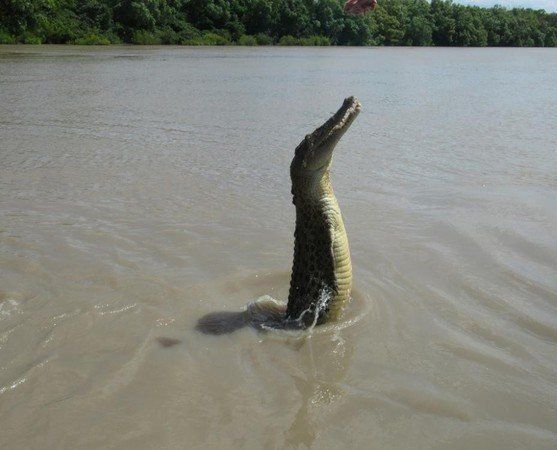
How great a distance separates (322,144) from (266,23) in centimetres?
6357

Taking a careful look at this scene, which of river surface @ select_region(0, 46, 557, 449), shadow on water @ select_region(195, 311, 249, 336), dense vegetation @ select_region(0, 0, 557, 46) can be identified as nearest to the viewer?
river surface @ select_region(0, 46, 557, 449)

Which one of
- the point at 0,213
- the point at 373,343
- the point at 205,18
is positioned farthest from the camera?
the point at 205,18

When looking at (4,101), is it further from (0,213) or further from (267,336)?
(267,336)

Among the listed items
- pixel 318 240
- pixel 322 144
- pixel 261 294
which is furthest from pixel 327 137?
pixel 261 294

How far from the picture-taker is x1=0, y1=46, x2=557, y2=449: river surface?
2615 millimetres

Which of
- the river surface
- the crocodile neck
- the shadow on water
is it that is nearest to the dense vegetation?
the river surface

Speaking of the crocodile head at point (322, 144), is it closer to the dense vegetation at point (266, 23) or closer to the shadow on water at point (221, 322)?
the shadow on water at point (221, 322)

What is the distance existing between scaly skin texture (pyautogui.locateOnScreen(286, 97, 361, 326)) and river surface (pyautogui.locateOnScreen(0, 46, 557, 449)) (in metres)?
0.17

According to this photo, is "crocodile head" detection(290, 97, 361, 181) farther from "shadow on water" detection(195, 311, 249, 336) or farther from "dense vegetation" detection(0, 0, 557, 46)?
"dense vegetation" detection(0, 0, 557, 46)

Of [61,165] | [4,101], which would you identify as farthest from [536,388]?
[4,101]

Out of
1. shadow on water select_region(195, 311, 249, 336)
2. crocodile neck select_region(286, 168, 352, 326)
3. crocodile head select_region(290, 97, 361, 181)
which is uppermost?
crocodile head select_region(290, 97, 361, 181)

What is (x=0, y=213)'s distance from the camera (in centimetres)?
534

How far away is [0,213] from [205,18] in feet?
194

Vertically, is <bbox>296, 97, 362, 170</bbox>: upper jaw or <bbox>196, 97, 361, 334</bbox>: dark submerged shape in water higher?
<bbox>296, 97, 362, 170</bbox>: upper jaw
